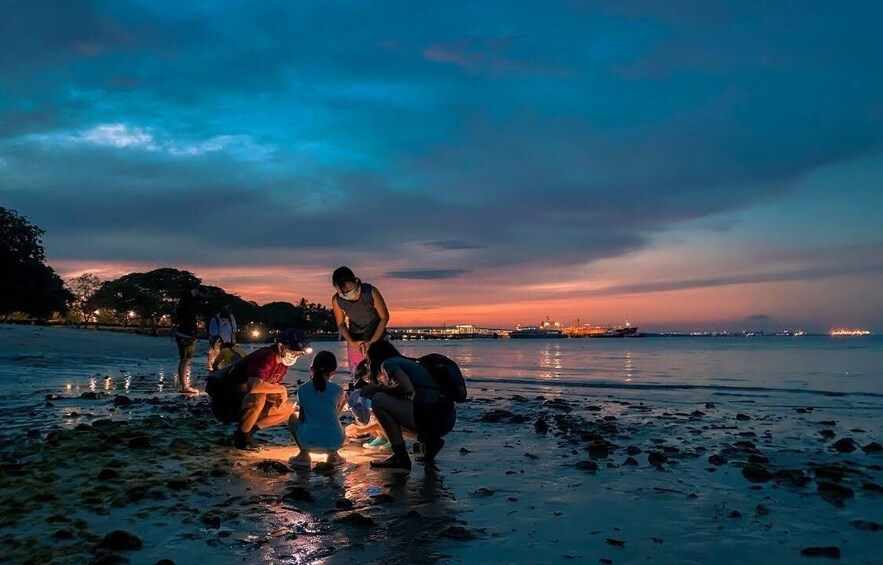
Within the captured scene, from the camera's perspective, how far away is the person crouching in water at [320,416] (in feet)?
25.9

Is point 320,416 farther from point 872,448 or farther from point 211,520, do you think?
point 872,448

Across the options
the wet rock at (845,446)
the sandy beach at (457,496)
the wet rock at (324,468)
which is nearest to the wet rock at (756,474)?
the sandy beach at (457,496)

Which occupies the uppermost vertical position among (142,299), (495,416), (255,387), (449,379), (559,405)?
(142,299)

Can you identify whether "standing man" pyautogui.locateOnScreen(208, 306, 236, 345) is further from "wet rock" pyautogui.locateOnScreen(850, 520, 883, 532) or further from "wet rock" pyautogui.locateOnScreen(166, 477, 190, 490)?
"wet rock" pyautogui.locateOnScreen(850, 520, 883, 532)

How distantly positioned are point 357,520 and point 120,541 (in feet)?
6.22

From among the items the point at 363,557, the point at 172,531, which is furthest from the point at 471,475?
the point at 172,531

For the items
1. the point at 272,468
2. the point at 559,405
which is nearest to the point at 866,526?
the point at 272,468

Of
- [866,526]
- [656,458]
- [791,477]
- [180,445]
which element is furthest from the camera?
[180,445]

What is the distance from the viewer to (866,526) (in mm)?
5543

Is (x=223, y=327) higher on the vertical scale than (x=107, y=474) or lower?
higher

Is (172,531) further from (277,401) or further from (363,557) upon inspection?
(277,401)

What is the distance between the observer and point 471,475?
7621 mm

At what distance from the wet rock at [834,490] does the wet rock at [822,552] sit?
2135mm

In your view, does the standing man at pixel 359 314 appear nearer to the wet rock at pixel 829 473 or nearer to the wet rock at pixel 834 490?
the wet rock at pixel 834 490
